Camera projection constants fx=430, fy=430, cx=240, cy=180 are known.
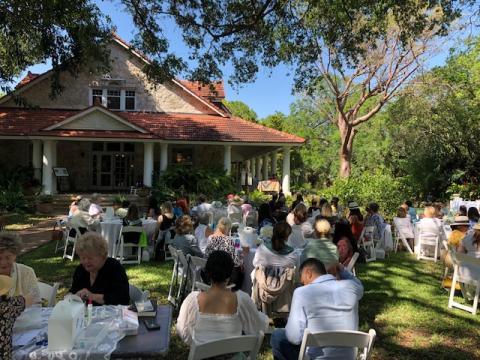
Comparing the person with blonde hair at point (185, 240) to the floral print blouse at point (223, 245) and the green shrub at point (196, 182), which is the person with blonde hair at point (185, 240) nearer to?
the floral print blouse at point (223, 245)

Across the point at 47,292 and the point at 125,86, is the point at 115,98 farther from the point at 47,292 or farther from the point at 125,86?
the point at 47,292

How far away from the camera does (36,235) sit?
40.8ft

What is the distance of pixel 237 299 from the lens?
3295mm

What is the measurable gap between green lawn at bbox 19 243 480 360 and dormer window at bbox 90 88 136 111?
14585 mm

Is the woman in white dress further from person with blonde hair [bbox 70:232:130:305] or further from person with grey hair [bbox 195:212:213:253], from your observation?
person with grey hair [bbox 195:212:213:253]

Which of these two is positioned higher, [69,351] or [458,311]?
Result: [69,351]

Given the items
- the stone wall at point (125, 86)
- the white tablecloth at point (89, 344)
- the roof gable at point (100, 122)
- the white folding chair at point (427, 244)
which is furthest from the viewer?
the stone wall at point (125, 86)

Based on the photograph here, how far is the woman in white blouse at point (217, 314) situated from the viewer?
319 cm

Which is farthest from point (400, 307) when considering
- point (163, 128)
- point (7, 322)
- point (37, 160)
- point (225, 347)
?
point (37, 160)

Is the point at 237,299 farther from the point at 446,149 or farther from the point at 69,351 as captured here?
the point at 446,149

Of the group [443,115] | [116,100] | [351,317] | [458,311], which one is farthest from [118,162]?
[351,317]

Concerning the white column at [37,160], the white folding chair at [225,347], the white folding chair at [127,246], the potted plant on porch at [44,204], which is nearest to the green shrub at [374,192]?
the white folding chair at [127,246]

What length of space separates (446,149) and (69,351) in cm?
2360

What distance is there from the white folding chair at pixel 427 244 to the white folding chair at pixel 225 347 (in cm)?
840
